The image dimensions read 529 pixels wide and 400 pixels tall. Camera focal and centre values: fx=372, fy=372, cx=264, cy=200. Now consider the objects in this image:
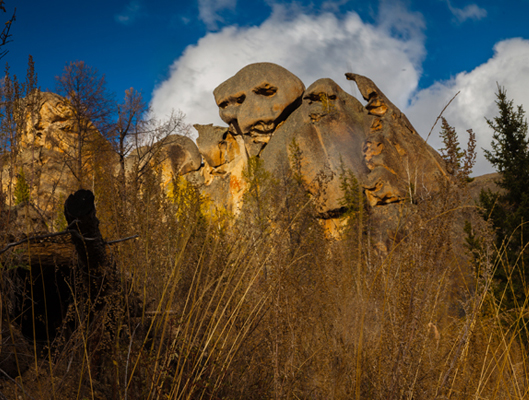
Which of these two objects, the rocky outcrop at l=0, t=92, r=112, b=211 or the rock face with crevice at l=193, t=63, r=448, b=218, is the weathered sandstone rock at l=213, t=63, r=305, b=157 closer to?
the rock face with crevice at l=193, t=63, r=448, b=218

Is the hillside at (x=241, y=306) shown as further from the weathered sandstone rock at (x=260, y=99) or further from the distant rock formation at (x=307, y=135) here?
the weathered sandstone rock at (x=260, y=99)

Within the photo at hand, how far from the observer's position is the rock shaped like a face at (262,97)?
18.0 metres

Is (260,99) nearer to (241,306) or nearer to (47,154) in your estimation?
(47,154)

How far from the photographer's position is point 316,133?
16.6 metres

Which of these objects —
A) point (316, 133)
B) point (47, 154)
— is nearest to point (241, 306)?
point (316, 133)

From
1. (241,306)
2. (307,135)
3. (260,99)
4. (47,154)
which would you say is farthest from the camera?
(47,154)

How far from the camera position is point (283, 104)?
18.0m

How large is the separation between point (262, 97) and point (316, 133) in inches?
140

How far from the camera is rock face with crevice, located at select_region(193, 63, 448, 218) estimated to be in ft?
50.1

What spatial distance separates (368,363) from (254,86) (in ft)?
56.5

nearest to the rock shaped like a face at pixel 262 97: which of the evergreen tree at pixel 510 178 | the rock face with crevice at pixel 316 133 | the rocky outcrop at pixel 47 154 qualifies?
the rock face with crevice at pixel 316 133

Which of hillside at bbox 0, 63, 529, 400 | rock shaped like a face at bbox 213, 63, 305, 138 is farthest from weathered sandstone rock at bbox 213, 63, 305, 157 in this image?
hillside at bbox 0, 63, 529, 400

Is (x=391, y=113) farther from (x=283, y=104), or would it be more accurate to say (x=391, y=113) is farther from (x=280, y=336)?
(x=280, y=336)

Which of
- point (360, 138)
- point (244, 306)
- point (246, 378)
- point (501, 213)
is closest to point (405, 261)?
point (244, 306)
